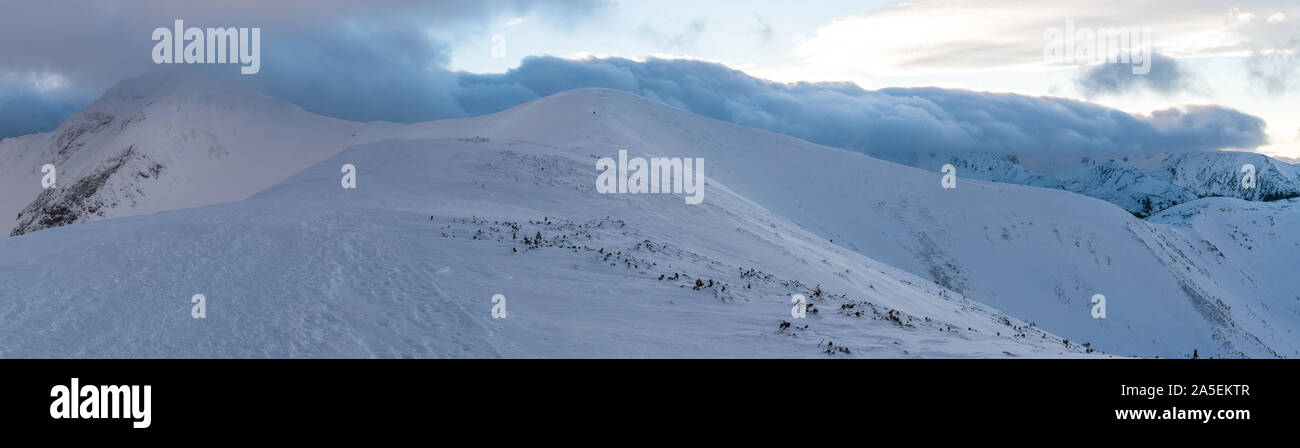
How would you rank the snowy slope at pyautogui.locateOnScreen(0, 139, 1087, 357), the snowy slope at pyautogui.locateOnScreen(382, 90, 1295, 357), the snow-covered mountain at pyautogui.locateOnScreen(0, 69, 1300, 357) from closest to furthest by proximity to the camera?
the snowy slope at pyautogui.locateOnScreen(0, 139, 1087, 357), the snow-covered mountain at pyautogui.locateOnScreen(0, 69, 1300, 357), the snowy slope at pyautogui.locateOnScreen(382, 90, 1295, 357)

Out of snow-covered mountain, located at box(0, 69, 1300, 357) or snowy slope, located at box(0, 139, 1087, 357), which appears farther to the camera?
snow-covered mountain, located at box(0, 69, 1300, 357)

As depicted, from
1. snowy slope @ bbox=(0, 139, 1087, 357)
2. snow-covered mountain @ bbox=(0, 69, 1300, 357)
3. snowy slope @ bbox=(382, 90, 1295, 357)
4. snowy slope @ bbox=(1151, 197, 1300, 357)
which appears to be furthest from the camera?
Result: snowy slope @ bbox=(1151, 197, 1300, 357)

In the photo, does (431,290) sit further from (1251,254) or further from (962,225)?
(1251,254)

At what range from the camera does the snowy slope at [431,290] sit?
1348 centimetres

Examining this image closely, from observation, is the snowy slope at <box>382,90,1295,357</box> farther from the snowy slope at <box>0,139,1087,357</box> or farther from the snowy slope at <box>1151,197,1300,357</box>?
the snowy slope at <box>0,139,1087,357</box>

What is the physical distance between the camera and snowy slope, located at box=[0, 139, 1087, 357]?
1348 centimetres
